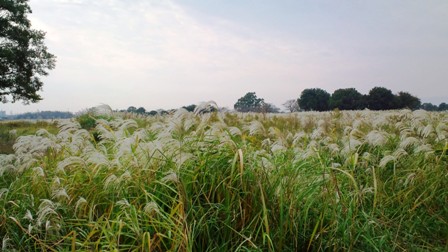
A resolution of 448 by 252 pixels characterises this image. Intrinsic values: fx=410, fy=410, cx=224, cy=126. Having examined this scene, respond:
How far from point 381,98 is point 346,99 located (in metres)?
6.77

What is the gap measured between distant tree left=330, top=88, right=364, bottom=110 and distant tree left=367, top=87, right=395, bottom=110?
166 centimetres

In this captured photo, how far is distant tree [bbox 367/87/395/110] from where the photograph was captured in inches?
1957

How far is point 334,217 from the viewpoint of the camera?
161 inches

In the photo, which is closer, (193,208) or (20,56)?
(193,208)

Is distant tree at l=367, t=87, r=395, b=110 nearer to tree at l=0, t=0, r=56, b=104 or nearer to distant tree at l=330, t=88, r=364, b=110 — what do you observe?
distant tree at l=330, t=88, r=364, b=110

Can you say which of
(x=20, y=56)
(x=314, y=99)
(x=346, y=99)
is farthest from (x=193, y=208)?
(x=314, y=99)

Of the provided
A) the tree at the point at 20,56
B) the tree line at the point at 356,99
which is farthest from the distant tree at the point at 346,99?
the tree at the point at 20,56

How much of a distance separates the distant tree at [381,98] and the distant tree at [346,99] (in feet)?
5.43

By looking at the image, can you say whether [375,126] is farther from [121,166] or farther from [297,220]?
[121,166]

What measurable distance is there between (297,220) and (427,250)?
1570 mm

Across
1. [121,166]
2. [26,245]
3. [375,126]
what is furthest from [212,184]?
[375,126]

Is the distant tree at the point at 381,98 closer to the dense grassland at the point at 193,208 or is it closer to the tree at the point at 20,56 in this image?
the tree at the point at 20,56

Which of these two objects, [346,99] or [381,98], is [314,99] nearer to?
[346,99]

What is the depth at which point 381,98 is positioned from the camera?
49844 mm
